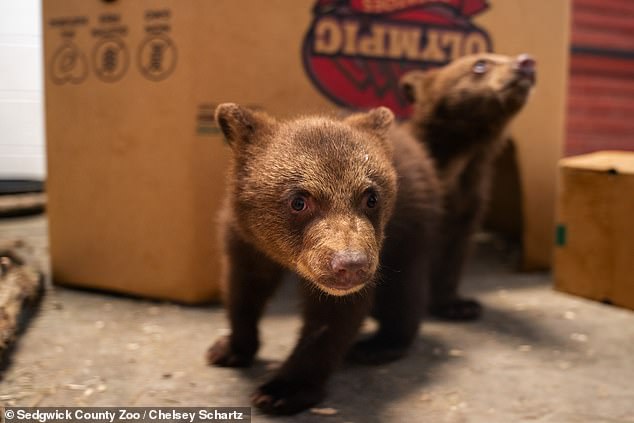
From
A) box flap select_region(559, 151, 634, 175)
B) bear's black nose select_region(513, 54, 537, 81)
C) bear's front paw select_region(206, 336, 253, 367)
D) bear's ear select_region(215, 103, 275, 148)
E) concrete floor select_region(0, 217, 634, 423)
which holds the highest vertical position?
bear's black nose select_region(513, 54, 537, 81)

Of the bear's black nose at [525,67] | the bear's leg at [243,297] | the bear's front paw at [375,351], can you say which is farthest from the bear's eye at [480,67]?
the bear's leg at [243,297]

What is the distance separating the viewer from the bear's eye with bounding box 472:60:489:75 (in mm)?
3482

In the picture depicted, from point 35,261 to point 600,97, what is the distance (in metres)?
5.42

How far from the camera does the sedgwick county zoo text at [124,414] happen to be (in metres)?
2.19

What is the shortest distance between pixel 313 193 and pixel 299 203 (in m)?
0.07

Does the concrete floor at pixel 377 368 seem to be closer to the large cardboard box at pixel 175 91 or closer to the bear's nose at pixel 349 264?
the large cardboard box at pixel 175 91

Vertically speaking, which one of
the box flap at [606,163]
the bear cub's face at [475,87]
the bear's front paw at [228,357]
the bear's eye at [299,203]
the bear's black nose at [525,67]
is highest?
the bear's black nose at [525,67]

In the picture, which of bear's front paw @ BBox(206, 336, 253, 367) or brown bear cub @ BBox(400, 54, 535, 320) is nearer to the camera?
bear's front paw @ BBox(206, 336, 253, 367)

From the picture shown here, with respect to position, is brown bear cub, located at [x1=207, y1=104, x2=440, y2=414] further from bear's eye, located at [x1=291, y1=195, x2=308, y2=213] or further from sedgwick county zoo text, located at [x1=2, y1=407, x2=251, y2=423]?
sedgwick county zoo text, located at [x1=2, y1=407, x2=251, y2=423]

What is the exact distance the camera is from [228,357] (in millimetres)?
2715

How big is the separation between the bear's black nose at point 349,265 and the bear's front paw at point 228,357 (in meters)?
0.97

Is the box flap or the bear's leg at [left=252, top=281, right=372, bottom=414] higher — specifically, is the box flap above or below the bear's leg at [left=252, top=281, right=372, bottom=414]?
above

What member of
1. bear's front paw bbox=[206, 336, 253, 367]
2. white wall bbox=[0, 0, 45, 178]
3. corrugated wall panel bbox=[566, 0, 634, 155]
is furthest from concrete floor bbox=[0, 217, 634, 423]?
corrugated wall panel bbox=[566, 0, 634, 155]

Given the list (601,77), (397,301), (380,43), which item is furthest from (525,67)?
(601,77)
